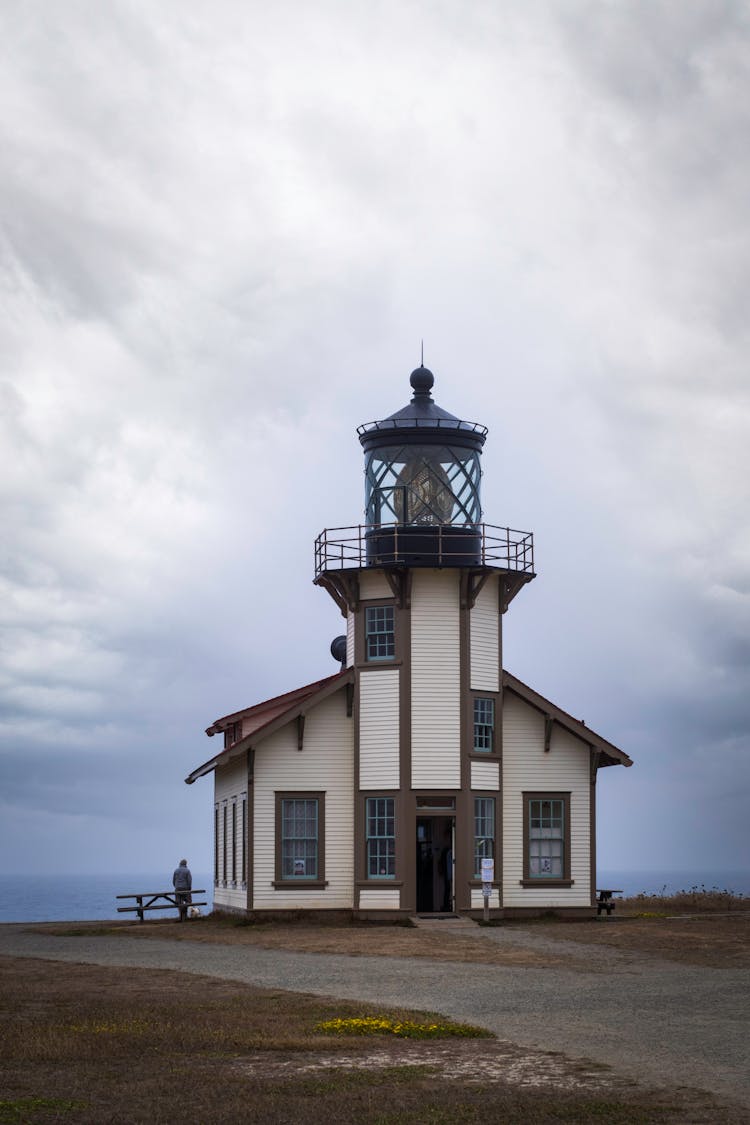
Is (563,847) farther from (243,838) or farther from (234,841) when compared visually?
(234,841)

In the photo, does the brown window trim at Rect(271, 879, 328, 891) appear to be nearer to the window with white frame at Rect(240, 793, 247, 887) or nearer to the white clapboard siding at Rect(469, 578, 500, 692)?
the window with white frame at Rect(240, 793, 247, 887)

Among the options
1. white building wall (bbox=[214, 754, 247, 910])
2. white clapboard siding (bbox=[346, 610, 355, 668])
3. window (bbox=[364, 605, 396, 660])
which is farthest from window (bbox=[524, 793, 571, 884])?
white building wall (bbox=[214, 754, 247, 910])

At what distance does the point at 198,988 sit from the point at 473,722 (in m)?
14.7

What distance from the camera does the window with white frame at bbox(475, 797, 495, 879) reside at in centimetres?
3359

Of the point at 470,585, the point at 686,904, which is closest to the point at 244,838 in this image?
the point at 470,585

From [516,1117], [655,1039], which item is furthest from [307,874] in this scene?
[516,1117]

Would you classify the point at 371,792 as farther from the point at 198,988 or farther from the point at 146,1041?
the point at 146,1041

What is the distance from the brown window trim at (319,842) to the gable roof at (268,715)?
1.41 meters

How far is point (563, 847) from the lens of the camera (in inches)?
1382

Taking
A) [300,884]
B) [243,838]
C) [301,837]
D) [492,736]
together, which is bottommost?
[300,884]

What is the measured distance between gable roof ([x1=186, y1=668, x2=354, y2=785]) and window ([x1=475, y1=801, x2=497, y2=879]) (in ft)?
12.7

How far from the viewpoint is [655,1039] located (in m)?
15.2

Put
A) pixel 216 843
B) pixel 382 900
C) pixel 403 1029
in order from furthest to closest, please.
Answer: pixel 216 843 → pixel 382 900 → pixel 403 1029

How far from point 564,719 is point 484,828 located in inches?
125
